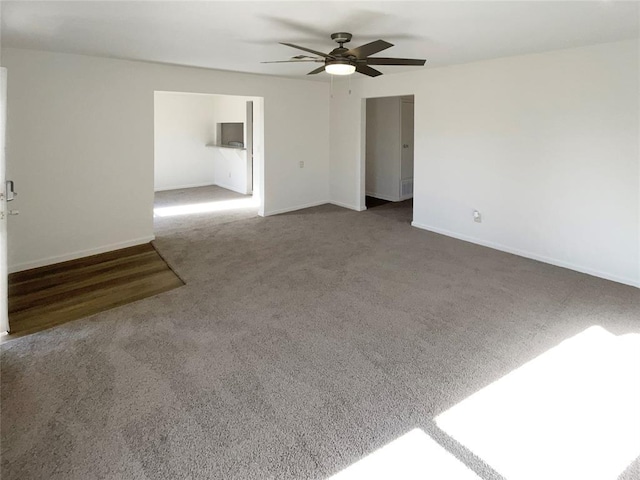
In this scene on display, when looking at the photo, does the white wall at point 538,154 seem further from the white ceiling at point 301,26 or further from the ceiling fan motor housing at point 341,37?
the ceiling fan motor housing at point 341,37

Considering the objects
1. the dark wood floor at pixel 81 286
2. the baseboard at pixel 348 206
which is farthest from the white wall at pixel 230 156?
the dark wood floor at pixel 81 286

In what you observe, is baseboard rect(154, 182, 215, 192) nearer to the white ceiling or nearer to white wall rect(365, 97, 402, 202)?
white wall rect(365, 97, 402, 202)

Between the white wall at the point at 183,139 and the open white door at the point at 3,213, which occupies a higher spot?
the white wall at the point at 183,139

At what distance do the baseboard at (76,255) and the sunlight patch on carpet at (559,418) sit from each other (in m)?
4.37

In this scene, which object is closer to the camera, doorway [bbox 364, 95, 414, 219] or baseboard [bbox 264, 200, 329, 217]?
baseboard [bbox 264, 200, 329, 217]

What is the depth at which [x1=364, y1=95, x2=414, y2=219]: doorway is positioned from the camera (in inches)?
288

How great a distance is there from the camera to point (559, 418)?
2.07 metres

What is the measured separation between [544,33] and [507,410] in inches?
122

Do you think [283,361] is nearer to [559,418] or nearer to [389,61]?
[559,418]

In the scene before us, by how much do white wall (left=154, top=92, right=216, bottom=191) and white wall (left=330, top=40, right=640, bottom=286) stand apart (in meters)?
4.96

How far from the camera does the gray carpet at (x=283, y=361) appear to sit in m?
1.84

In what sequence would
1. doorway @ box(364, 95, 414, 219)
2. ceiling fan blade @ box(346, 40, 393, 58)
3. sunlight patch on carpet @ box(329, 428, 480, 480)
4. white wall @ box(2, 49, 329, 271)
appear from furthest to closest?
doorway @ box(364, 95, 414, 219) → white wall @ box(2, 49, 329, 271) → ceiling fan blade @ box(346, 40, 393, 58) → sunlight patch on carpet @ box(329, 428, 480, 480)

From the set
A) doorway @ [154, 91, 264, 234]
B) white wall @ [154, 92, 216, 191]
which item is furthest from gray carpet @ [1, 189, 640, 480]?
white wall @ [154, 92, 216, 191]

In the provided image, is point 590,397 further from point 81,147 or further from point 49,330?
point 81,147
